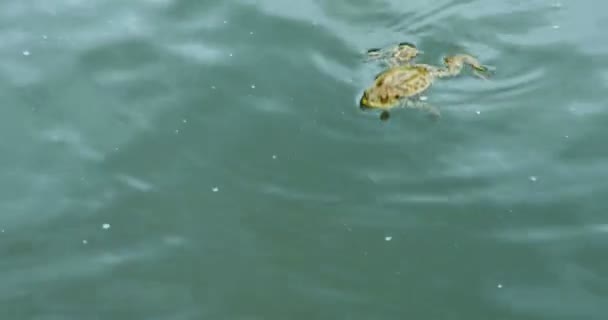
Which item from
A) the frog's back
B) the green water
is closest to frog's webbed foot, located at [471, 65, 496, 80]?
the green water

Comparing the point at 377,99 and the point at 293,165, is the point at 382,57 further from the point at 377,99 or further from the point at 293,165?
the point at 293,165

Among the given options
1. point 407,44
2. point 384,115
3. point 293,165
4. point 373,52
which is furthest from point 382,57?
point 293,165

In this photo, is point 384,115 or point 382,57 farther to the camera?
point 382,57

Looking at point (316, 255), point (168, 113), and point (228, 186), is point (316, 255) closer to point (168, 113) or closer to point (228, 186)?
point (228, 186)

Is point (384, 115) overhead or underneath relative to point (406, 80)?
underneath

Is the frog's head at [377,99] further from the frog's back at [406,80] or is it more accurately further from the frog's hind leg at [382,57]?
the frog's hind leg at [382,57]

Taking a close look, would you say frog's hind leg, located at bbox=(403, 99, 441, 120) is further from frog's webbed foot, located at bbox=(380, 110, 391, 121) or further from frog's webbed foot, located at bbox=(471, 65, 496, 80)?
frog's webbed foot, located at bbox=(471, 65, 496, 80)

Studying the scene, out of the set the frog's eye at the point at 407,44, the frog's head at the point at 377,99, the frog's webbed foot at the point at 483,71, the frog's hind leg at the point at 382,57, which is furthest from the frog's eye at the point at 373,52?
the frog's webbed foot at the point at 483,71

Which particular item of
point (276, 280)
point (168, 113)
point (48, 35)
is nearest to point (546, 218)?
point (276, 280)
